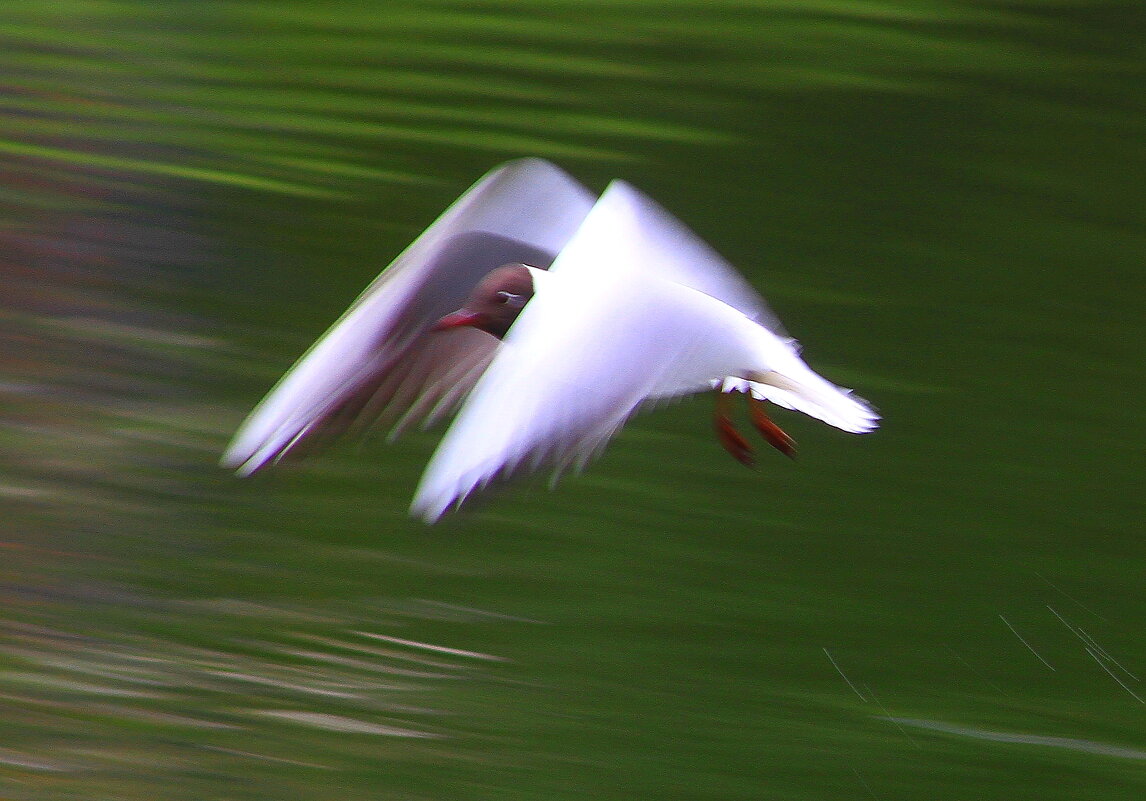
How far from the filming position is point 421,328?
84 centimetres

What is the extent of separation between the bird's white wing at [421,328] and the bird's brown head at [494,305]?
0.01 metres

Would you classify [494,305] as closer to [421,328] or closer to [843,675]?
[421,328]

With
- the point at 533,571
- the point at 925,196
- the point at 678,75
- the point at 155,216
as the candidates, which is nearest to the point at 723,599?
the point at 533,571

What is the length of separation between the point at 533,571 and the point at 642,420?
0.64ft

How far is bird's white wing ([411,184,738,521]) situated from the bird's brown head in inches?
6.3

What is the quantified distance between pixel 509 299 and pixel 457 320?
0.11 feet

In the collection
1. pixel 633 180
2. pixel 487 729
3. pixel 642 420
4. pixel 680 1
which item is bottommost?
pixel 487 729

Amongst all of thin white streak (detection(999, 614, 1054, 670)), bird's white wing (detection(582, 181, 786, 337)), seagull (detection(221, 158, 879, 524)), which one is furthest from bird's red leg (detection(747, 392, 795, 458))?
thin white streak (detection(999, 614, 1054, 670))

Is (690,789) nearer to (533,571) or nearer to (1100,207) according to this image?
(533,571)

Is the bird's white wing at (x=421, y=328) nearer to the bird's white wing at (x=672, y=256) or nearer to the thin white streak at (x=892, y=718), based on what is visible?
the bird's white wing at (x=672, y=256)

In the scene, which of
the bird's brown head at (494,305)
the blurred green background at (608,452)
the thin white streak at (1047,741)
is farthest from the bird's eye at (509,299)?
the thin white streak at (1047,741)

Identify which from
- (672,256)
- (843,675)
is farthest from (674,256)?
(843,675)

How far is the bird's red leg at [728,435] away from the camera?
874 mm

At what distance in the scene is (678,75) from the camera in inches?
50.7
